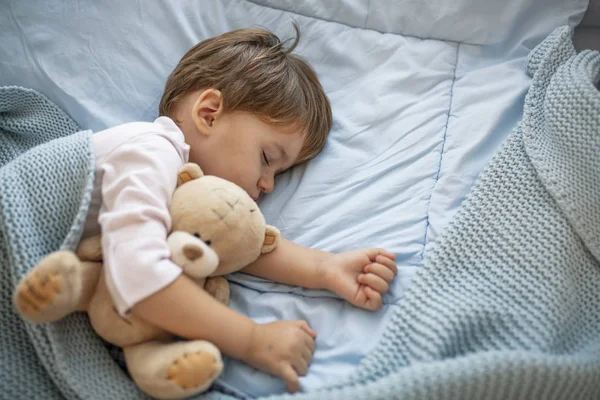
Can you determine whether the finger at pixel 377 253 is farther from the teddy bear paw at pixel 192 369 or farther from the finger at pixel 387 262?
the teddy bear paw at pixel 192 369

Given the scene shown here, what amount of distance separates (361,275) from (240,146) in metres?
0.34

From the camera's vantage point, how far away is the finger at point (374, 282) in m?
0.99

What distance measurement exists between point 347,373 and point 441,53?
0.76 m

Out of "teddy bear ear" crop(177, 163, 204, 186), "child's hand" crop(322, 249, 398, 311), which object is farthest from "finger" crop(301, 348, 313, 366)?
"teddy bear ear" crop(177, 163, 204, 186)

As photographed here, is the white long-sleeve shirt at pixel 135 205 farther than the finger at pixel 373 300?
No

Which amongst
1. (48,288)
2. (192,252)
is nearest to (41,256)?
(48,288)

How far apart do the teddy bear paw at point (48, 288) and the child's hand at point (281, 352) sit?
0.28 meters

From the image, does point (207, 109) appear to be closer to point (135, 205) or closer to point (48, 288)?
point (135, 205)

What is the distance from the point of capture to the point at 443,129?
1.21 m

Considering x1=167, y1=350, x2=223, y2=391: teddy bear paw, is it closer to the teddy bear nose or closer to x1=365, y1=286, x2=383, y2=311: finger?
the teddy bear nose

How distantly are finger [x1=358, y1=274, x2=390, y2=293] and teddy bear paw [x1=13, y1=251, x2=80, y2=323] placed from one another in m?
0.46

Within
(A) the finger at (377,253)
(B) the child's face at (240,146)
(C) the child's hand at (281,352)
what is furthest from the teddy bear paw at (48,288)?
(A) the finger at (377,253)

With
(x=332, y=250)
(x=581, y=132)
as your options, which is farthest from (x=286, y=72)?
(x=581, y=132)

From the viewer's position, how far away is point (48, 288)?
80 centimetres
